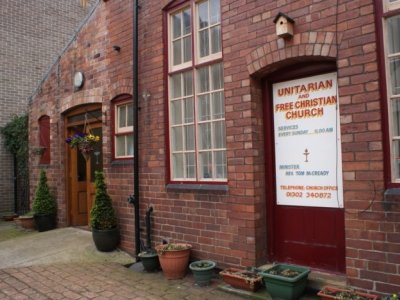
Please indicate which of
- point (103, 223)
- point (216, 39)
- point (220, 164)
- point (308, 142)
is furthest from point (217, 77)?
point (103, 223)

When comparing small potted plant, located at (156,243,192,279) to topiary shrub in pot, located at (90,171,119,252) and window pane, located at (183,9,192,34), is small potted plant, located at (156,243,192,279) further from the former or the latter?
window pane, located at (183,9,192,34)

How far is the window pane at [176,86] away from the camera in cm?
Answer: 588

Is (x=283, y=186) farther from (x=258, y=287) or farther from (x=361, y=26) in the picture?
(x=361, y=26)

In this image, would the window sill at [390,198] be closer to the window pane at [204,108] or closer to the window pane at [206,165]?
the window pane at [206,165]

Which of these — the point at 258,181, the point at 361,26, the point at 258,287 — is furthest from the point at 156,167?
the point at 361,26

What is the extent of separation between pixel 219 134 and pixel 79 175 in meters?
4.63

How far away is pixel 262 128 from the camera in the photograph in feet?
16.3

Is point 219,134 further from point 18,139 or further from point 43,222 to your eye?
point 18,139

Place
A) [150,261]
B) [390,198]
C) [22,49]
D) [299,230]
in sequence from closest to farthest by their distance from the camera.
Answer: [390,198]
[299,230]
[150,261]
[22,49]

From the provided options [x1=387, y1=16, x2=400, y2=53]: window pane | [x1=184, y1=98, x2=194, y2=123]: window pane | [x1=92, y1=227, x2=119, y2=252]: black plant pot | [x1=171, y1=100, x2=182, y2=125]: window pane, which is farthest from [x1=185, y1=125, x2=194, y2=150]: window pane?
[x1=387, y1=16, x2=400, y2=53]: window pane

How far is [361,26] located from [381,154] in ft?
4.24

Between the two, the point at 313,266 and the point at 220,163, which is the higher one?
the point at 220,163

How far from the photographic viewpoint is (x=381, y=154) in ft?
12.3

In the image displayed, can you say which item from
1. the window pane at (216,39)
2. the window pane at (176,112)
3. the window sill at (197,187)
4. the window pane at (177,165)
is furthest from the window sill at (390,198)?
the window pane at (176,112)
